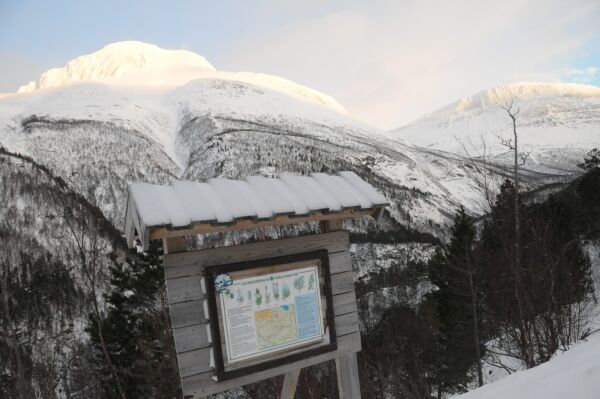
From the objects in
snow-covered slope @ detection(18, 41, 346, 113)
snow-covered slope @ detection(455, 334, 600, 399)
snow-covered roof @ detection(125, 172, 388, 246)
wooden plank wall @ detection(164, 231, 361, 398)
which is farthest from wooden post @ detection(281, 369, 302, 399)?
snow-covered slope @ detection(18, 41, 346, 113)

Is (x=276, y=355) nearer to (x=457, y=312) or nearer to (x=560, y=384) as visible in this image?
(x=560, y=384)

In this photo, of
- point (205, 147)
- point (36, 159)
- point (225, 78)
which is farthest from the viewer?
point (225, 78)

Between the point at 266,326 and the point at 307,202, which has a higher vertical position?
the point at 307,202

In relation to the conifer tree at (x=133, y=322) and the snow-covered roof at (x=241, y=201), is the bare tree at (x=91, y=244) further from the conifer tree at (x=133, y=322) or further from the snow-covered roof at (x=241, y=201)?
the snow-covered roof at (x=241, y=201)

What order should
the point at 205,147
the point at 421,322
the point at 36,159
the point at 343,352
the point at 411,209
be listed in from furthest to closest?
the point at 205,147 → the point at 411,209 → the point at 36,159 → the point at 421,322 → the point at 343,352

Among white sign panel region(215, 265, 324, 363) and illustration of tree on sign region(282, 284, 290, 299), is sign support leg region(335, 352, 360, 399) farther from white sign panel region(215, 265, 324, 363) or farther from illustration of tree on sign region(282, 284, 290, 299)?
illustration of tree on sign region(282, 284, 290, 299)

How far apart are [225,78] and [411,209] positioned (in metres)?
98.4

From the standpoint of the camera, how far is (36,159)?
87.9 meters

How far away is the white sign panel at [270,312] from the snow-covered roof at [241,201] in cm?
55

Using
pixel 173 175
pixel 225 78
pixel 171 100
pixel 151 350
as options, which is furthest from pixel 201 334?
pixel 225 78

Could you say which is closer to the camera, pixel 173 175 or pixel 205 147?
pixel 173 175

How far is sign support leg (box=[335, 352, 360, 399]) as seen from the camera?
4035 millimetres

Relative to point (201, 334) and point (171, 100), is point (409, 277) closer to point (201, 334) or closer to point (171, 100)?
point (201, 334)

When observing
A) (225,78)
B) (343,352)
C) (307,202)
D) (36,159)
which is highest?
(225,78)
